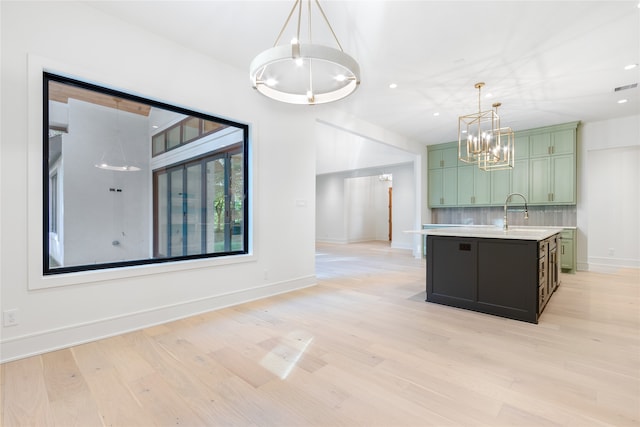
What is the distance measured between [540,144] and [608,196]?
178 centimetres

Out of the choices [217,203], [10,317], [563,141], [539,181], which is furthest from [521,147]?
[10,317]

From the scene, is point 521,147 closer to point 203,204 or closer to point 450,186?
point 450,186

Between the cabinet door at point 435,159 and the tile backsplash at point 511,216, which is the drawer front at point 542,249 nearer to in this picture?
the tile backsplash at point 511,216

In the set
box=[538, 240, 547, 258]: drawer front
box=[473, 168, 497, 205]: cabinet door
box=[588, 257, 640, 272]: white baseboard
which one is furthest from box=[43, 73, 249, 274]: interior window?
box=[588, 257, 640, 272]: white baseboard

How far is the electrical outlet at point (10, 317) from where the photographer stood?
7.21ft

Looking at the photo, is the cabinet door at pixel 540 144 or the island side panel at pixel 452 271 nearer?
the island side panel at pixel 452 271

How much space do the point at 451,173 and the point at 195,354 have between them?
698 cm

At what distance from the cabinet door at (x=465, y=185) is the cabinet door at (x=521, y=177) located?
0.84m

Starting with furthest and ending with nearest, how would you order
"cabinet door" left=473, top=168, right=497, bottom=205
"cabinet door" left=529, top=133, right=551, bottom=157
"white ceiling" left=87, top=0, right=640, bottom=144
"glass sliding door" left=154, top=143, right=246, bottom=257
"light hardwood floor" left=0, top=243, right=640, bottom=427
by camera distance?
1. "cabinet door" left=473, top=168, right=497, bottom=205
2. "cabinet door" left=529, top=133, right=551, bottom=157
3. "glass sliding door" left=154, top=143, right=246, bottom=257
4. "white ceiling" left=87, top=0, right=640, bottom=144
5. "light hardwood floor" left=0, top=243, right=640, bottom=427

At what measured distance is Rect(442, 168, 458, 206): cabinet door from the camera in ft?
24.1

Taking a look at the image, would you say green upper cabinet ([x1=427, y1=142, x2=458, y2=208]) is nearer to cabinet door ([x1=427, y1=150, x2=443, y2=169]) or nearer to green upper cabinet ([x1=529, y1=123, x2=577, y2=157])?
cabinet door ([x1=427, y1=150, x2=443, y2=169])

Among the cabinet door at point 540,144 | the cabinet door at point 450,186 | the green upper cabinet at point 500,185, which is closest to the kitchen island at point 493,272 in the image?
the green upper cabinet at point 500,185

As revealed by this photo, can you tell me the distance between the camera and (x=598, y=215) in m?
6.23

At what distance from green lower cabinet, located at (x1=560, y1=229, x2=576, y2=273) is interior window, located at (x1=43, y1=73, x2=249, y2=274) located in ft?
19.3
